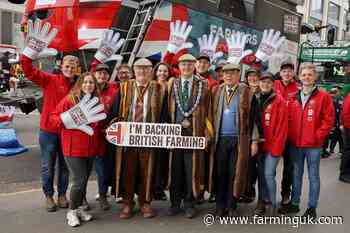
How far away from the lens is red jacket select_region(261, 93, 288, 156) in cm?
486

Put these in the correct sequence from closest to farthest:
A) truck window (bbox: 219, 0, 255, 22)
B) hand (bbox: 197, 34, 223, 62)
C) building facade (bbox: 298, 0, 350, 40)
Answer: hand (bbox: 197, 34, 223, 62) < truck window (bbox: 219, 0, 255, 22) < building facade (bbox: 298, 0, 350, 40)

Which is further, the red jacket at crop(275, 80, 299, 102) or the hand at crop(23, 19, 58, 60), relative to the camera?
the red jacket at crop(275, 80, 299, 102)

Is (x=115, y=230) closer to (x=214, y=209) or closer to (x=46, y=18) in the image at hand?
(x=214, y=209)

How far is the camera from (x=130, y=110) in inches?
187

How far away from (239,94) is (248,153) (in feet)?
2.14

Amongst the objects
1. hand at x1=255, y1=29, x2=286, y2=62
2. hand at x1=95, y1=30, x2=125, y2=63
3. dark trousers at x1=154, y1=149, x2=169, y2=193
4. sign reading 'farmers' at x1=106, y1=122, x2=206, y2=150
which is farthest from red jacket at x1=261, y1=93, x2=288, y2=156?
Result: hand at x1=255, y1=29, x2=286, y2=62

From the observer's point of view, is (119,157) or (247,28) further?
(247,28)

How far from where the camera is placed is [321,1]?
43.2 metres

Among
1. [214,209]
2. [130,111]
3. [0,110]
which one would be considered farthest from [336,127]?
[0,110]

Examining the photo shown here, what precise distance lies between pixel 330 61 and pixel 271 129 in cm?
890

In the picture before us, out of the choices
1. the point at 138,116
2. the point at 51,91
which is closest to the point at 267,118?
the point at 138,116

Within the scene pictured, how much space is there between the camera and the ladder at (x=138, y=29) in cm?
736

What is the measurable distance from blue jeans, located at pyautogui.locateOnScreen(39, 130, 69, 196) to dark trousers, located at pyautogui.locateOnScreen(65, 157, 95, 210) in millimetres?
519

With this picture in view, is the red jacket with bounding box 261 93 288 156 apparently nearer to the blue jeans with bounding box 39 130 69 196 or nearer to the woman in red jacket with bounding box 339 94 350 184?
the blue jeans with bounding box 39 130 69 196
